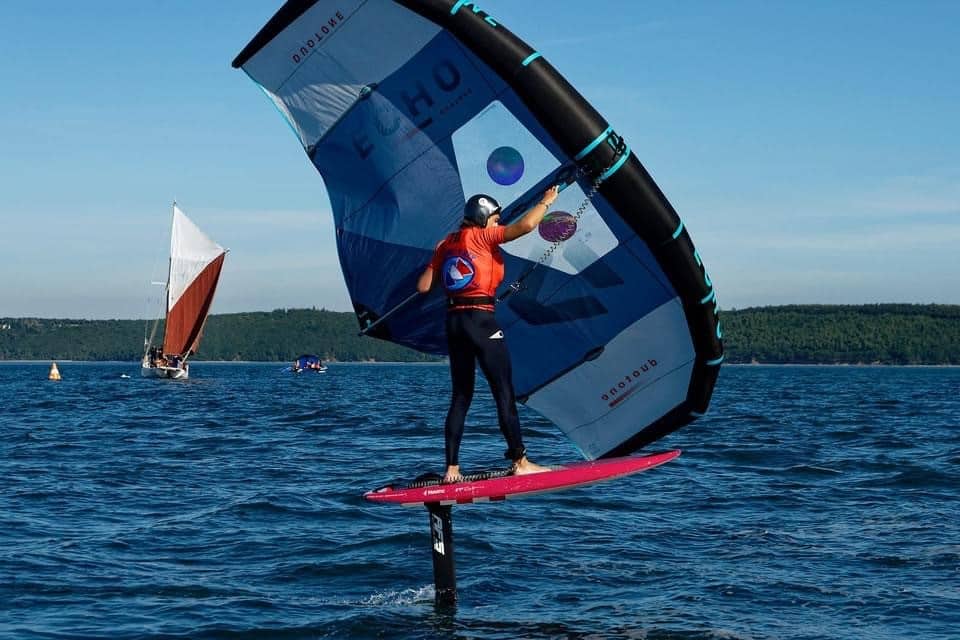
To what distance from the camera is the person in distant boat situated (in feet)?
31.8

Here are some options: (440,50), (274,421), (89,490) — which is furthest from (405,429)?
(440,50)

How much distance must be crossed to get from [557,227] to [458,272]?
1.33 metres

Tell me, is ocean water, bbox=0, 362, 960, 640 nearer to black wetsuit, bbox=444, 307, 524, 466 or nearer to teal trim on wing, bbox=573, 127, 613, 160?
black wetsuit, bbox=444, 307, 524, 466

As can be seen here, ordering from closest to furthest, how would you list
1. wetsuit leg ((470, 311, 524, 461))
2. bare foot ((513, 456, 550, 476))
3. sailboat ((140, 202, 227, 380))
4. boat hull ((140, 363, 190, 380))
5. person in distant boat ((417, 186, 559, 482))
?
person in distant boat ((417, 186, 559, 482)) → wetsuit leg ((470, 311, 524, 461)) → bare foot ((513, 456, 550, 476)) → sailboat ((140, 202, 227, 380)) → boat hull ((140, 363, 190, 380))

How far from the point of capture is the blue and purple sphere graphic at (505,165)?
10.4m

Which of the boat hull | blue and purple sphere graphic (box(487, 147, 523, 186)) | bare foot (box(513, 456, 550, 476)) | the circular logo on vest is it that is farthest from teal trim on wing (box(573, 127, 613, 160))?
the boat hull

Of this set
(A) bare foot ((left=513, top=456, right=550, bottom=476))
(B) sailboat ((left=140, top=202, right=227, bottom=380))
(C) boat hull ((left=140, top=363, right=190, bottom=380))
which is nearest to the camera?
(A) bare foot ((left=513, top=456, right=550, bottom=476))

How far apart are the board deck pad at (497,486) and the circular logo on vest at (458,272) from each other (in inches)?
64.9

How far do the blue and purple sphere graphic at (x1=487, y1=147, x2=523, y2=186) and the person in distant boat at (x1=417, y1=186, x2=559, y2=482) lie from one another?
0.56m

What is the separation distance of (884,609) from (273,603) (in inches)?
235

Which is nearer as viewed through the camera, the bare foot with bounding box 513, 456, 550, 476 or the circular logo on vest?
A: the circular logo on vest

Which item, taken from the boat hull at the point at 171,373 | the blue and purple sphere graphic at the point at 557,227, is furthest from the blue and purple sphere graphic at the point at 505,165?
the boat hull at the point at 171,373

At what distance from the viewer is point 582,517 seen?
1683 cm

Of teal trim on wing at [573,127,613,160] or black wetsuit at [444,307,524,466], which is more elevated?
teal trim on wing at [573,127,613,160]
